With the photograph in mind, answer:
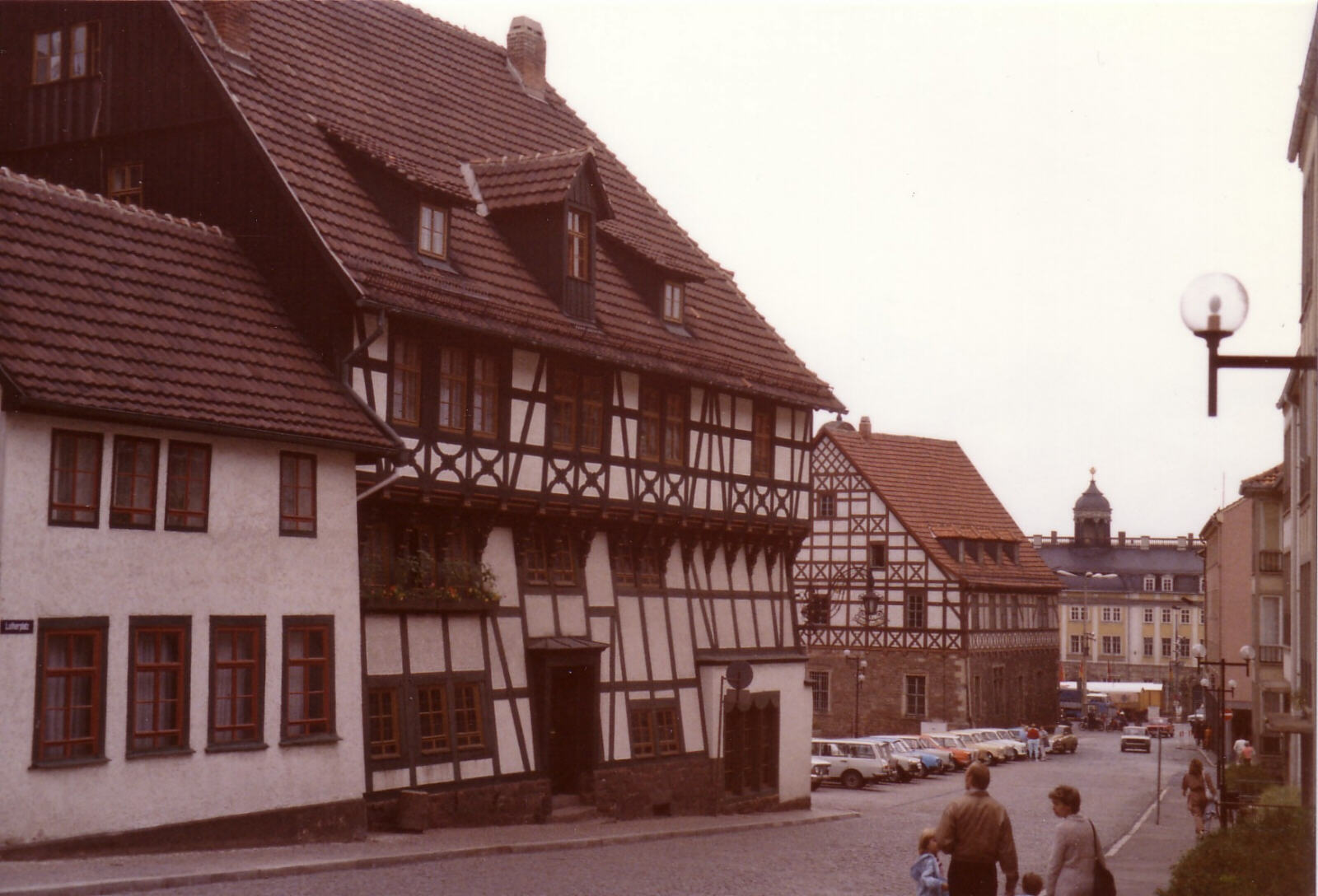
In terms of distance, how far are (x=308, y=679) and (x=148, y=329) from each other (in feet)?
16.5

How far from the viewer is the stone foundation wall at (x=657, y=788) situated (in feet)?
98.6

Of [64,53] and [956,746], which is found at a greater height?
[64,53]

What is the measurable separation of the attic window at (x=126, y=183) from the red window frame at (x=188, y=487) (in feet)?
19.6

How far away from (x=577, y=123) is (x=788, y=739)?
537 inches

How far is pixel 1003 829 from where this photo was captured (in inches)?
551

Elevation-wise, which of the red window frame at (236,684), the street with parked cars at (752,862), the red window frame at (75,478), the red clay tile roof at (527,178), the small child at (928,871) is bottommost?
the street with parked cars at (752,862)

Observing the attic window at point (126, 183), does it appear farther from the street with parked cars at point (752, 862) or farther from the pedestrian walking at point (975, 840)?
the pedestrian walking at point (975, 840)

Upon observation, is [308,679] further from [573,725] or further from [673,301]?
[673,301]

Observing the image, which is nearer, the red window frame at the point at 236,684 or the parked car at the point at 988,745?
the red window frame at the point at 236,684

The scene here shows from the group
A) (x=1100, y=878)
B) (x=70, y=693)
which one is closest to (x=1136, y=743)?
(x=70, y=693)

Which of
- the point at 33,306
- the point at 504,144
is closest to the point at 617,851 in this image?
the point at 33,306

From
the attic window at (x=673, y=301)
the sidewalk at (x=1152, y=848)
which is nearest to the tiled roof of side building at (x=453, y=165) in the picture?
the attic window at (x=673, y=301)

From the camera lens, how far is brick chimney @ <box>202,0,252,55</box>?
26.1 meters

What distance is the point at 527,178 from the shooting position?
29.9 meters
